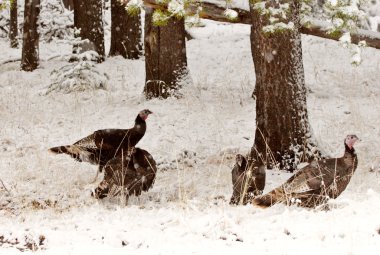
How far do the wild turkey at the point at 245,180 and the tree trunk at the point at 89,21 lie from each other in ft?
30.7

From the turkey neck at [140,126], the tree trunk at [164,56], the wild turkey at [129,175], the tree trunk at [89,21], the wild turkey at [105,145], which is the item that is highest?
the tree trunk at [89,21]

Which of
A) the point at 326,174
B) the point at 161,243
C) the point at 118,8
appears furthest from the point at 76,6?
the point at 161,243

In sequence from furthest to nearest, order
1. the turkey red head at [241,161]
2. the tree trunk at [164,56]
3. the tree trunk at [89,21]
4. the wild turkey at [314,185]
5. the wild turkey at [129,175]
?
the tree trunk at [89,21]
the tree trunk at [164,56]
the wild turkey at [129,175]
the turkey red head at [241,161]
the wild turkey at [314,185]

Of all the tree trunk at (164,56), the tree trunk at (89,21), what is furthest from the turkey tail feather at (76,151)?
the tree trunk at (89,21)

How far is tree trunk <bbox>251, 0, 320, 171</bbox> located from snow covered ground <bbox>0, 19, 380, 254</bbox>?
0.42 m

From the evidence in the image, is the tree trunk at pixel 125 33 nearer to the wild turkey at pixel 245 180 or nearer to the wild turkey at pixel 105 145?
the wild turkey at pixel 105 145

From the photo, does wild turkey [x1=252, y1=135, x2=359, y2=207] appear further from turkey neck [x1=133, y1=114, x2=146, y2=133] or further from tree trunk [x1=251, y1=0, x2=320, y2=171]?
turkey neck [x1=133, y1=114, x2=146, y2=133]

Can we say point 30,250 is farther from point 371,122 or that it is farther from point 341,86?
point 341,86

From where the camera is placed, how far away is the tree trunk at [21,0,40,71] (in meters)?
16.6

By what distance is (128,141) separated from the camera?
349 inches

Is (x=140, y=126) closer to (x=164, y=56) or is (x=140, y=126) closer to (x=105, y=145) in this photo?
(x=105, y=145)

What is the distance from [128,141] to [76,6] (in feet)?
27.2

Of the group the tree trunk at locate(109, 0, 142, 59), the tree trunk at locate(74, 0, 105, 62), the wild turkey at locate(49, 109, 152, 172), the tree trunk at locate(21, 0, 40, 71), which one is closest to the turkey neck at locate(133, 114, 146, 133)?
the wild turkey at locate(49, 109, 152, 172)

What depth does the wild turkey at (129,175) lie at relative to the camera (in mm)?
7844
